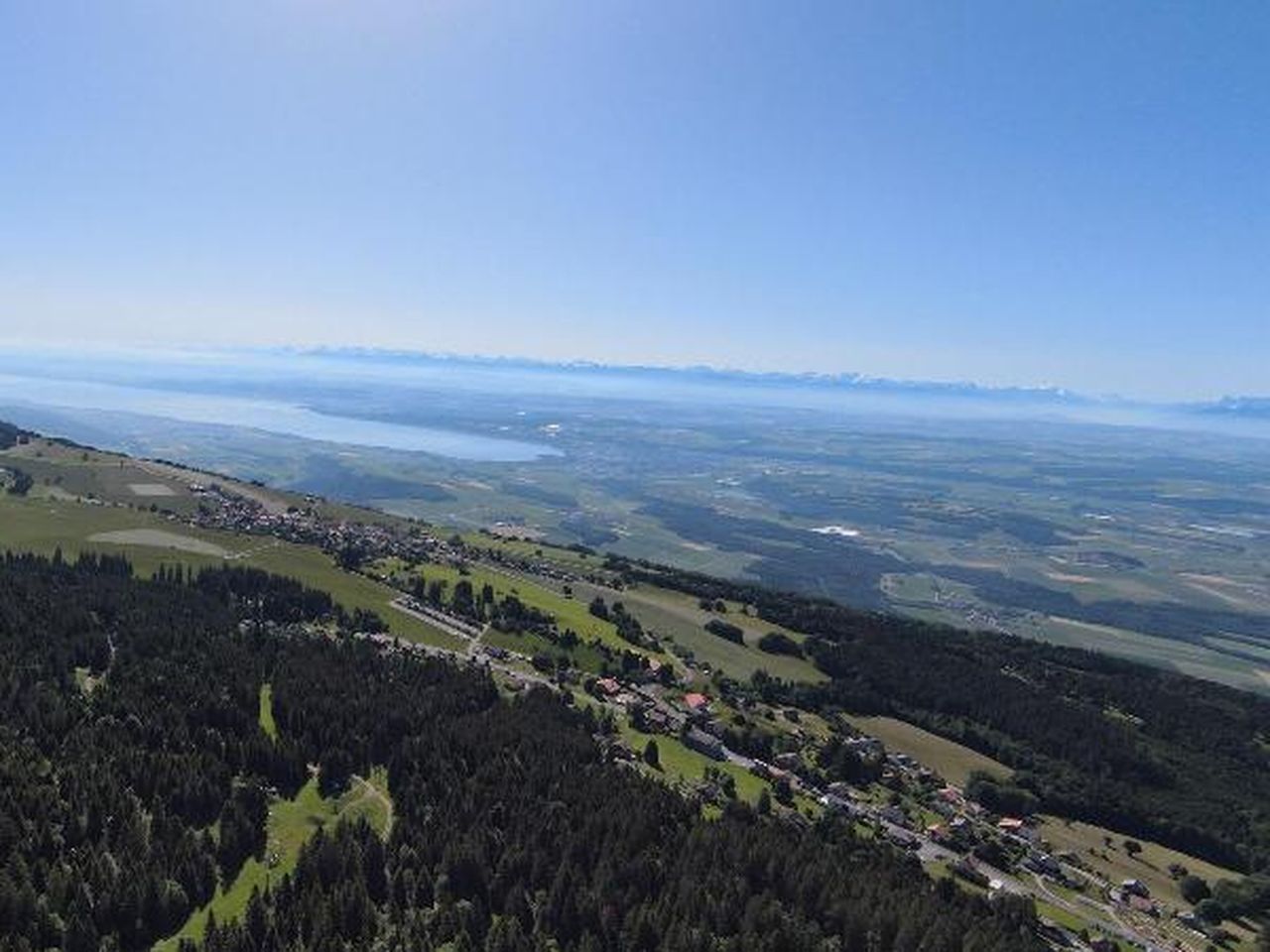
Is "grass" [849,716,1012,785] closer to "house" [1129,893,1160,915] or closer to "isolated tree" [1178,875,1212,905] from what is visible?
"isolated tree" [1178,875,1212,905]

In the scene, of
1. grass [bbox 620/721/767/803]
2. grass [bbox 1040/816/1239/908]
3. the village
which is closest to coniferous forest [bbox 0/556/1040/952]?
grass [bbox 620/721/767/803]

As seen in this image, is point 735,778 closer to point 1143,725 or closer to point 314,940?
point 314,940

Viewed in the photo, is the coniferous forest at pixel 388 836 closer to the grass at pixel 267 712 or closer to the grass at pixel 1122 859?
the grass at pixel 267 712

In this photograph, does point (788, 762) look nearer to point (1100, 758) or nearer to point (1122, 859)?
point (1122, 859)

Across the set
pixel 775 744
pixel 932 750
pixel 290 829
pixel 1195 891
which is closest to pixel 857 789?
pixel 775 744

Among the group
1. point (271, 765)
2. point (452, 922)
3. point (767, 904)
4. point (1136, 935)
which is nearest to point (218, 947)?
point (452, 922)

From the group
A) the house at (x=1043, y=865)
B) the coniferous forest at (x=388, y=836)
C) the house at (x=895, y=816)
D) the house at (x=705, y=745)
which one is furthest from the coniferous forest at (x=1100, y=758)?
the coniferous forest at (x=388, y=836)
